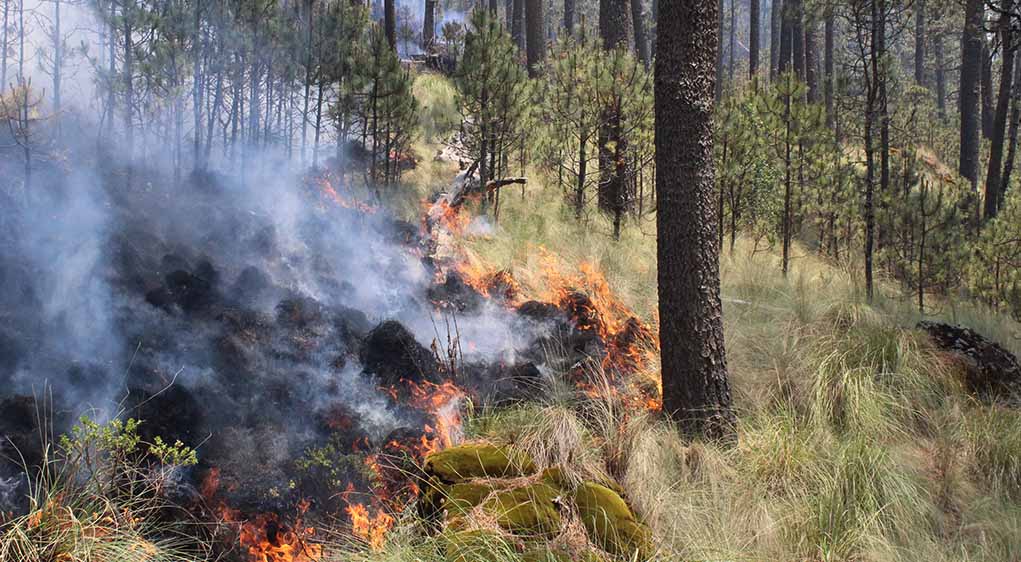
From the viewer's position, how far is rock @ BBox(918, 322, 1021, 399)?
589 cm

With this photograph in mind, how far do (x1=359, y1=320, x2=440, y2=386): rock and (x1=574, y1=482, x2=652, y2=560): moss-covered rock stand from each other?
219cm

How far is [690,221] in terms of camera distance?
4918 mm

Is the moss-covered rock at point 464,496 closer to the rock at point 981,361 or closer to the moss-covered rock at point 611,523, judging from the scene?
the moss-covered rock at point 611,523

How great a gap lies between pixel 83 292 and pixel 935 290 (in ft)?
32.2

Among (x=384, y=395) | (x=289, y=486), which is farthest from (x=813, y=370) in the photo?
(x=289, y=486)

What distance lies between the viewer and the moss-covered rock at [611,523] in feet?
11.5

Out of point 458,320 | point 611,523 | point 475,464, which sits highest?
point 458,320

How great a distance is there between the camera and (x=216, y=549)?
3.96 meters

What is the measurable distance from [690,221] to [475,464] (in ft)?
7.21

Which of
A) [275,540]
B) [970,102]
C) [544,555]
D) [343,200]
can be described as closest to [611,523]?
[544,555]

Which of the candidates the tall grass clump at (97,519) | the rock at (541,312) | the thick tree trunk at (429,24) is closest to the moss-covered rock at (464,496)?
the tall grass clump at (97,519)

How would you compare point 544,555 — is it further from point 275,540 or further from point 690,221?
point 690,221

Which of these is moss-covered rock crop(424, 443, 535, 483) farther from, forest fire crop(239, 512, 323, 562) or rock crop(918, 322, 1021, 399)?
rock crop(918, 322, 1021, 399)

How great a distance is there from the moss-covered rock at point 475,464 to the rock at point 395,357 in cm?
141
